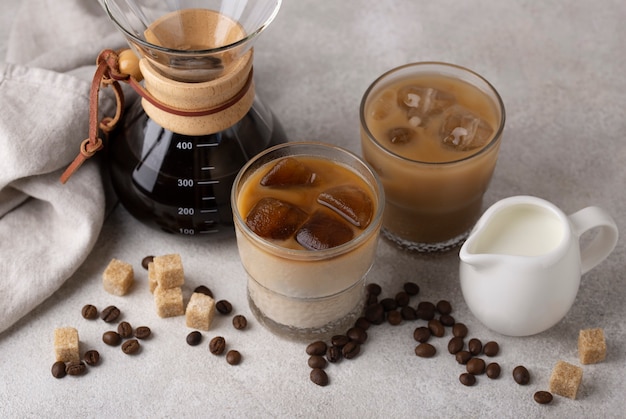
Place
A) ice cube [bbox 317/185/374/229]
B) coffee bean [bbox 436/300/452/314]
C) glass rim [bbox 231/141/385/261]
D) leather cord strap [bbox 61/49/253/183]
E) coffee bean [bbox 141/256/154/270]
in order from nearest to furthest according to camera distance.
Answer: glass rim [bbox 231/141/385/261]
ice cube [bbox 317/185/374/229]
leather cord strap [bbox 61/49/253/183]
coffee bean [bbox 436/300/452/314]
coffee bean [bbox 141/256/154/270]

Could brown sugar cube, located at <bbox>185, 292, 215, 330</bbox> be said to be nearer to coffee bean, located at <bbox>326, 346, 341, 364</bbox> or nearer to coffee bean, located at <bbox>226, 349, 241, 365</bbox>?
coffee bean, located at <bbox>226, 349, 241, 365</bbox>

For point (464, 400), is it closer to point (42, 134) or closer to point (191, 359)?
point (191, 359)

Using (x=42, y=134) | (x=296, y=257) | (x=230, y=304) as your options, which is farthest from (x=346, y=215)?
(x=42, y=134)

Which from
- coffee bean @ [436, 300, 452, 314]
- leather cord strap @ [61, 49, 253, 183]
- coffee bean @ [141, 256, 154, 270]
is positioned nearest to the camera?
leather cord strap @ [61, 49, 253, 183]

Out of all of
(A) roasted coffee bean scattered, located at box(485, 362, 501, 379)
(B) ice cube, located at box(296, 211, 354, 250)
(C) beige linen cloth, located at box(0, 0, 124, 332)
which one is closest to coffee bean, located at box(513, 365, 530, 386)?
(A) roasted coffee bean scattered, located at box(485, 362, 501, 379)

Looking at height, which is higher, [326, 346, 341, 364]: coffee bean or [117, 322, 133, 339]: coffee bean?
[326, 346, 341, 364]: coffee bean

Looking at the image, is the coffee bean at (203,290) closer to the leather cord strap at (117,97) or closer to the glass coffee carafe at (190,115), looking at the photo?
the glass coffee carafe at (190,115)

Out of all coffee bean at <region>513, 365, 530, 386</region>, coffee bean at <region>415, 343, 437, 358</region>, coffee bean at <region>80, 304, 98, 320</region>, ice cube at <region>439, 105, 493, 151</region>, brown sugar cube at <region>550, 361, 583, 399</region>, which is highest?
ice cube at <region>439, 105, 493, 151</region>
